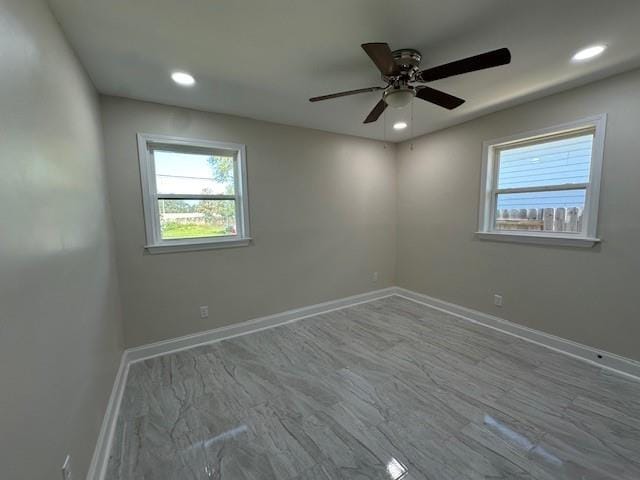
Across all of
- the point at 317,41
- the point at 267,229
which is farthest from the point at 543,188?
the point at 267,229

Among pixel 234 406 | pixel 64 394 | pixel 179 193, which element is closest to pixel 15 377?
pixel 64 394

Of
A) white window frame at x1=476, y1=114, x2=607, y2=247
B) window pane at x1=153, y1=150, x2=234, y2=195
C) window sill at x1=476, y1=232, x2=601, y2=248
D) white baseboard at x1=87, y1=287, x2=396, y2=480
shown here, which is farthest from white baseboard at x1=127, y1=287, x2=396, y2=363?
white window frame at x1=476, y1=114, x2=607, y2=247

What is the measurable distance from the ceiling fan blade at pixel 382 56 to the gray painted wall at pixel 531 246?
209 cm

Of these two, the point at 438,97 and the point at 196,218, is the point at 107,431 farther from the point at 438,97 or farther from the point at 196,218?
the point at 438,97

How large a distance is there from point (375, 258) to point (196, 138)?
9.87 ft

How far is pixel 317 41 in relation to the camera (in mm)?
1748

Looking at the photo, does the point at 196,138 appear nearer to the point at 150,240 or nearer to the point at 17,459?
the point at 150,240

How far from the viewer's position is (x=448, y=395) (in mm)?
2080

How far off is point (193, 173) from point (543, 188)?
12.3 ft

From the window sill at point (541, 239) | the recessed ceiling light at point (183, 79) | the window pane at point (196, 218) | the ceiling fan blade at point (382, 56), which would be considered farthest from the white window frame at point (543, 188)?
the recessed ceiling light at point (183, 79)

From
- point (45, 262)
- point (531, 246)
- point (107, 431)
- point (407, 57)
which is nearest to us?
point (45, 262)

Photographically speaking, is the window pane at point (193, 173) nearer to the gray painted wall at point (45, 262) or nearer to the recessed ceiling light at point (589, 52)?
the gray painted wall at point (45, 262)

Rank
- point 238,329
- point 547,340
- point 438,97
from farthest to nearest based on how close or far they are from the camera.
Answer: point 238,329 → point 547,340 → point 438,97

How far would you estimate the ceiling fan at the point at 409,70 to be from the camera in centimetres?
149
